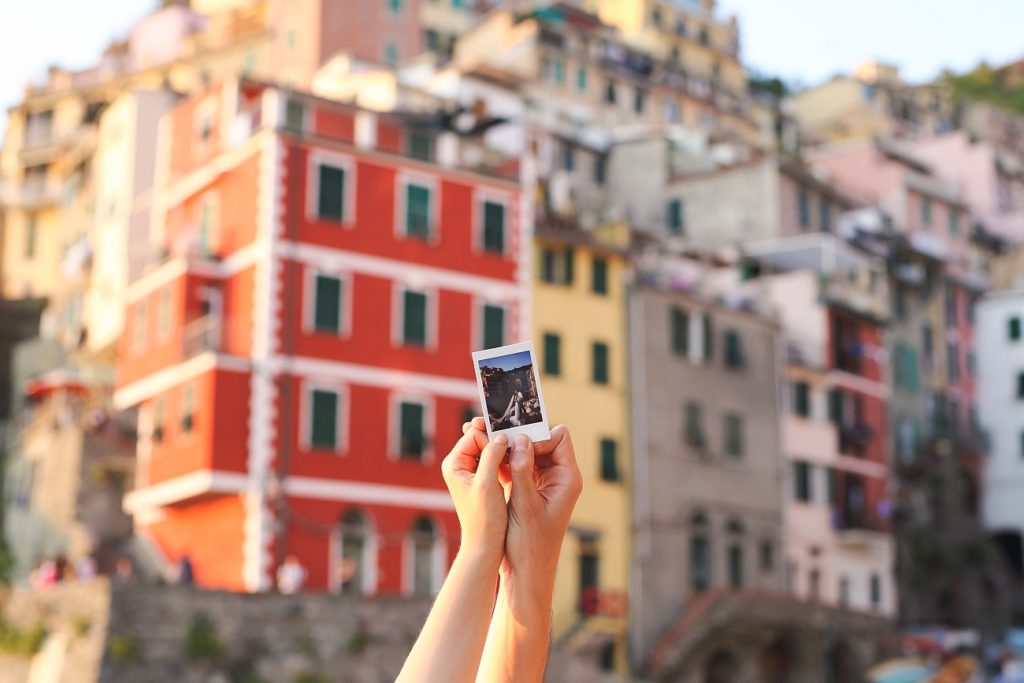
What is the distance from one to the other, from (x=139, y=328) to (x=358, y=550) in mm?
8454

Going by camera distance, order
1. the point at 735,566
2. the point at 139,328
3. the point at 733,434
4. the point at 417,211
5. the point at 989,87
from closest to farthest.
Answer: the point at 417,211, the point at 139,328, the point at 735,566, the point at 733,434, the point at 989,87

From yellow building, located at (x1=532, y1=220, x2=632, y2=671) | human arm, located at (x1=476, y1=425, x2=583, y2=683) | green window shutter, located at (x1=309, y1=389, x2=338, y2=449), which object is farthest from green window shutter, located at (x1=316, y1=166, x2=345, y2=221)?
human arm, located at (x1=476, y1=425, x2=583, y2=683)

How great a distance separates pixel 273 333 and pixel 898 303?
30886mm

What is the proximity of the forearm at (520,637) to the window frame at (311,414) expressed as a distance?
105ft

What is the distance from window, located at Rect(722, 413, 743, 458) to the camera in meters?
47.2

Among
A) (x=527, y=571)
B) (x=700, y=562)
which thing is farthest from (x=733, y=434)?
(x=527, y=571)

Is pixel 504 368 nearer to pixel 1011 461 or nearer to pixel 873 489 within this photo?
pixel 873 489

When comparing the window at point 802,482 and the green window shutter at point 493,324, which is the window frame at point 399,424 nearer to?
the green window shutter at point 493,324

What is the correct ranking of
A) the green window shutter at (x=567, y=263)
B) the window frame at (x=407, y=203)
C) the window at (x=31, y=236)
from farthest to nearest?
1. the window at (x=31, y=236)
2. the green window shutter at (x=567, y=263)
3. the window frame at (x=407, y=203)

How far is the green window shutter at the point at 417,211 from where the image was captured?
40.1 metres

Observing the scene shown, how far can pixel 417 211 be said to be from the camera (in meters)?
40.4

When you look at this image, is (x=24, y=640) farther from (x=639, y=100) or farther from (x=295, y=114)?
(x=639, y=100)

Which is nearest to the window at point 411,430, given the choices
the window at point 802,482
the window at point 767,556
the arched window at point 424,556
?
the arched window at point 424,556

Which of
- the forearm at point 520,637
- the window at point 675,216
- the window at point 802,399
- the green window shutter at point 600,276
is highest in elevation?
the window at point 675,216
